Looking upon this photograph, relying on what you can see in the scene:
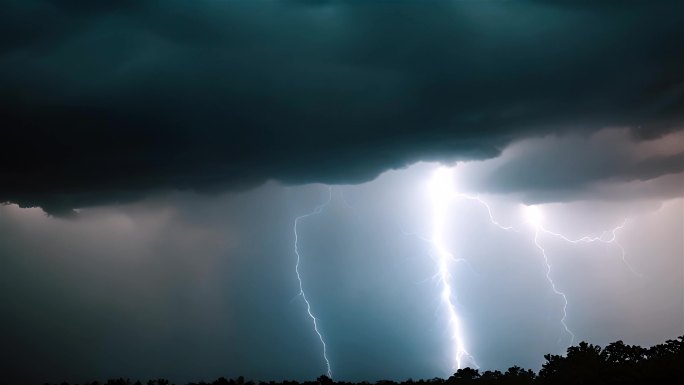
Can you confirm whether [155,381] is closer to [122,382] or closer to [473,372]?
[122,382]

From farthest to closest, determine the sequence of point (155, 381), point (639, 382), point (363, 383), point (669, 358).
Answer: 1. point (363, 383)
2. point (155, 381)
3. point (669, 358)
4. point (639, 382)

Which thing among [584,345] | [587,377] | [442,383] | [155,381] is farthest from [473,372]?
[155,381]

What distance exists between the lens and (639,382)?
72.2 feet

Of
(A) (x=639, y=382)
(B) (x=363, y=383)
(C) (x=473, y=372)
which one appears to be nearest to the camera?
(A) (x=639, y=382)

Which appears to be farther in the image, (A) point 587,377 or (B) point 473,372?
(B) point 473,372

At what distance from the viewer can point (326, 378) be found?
29.7 metres

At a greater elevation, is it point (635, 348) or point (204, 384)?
point (635, 348)

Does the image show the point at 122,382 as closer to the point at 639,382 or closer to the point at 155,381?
the point at 155,381

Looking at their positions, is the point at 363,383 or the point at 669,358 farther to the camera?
the point at 363,383

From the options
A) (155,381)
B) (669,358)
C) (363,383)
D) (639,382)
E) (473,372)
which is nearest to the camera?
(639,382)

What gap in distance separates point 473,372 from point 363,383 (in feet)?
19.6

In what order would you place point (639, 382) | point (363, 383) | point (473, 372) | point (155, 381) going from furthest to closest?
1. point (473, 372)
2. point (363, 383)
3. point (155, 381)
4. point (639, 382)

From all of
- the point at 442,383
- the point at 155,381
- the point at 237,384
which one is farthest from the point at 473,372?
the point at 155,381

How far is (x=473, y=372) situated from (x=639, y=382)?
10585 millimetres
